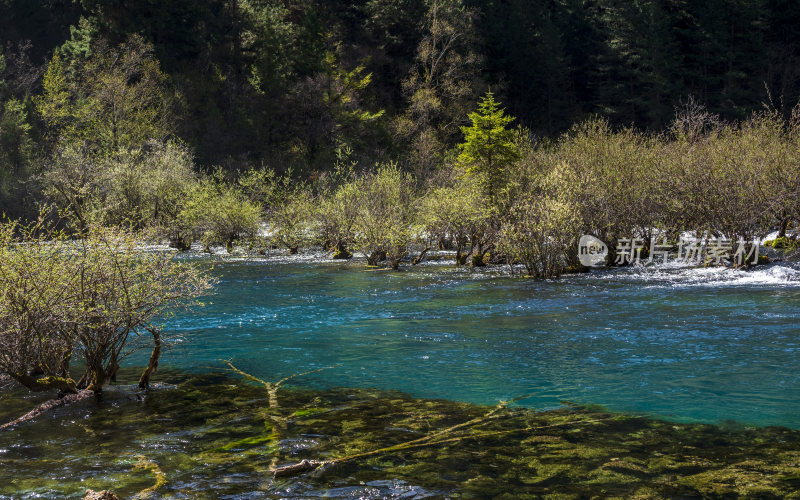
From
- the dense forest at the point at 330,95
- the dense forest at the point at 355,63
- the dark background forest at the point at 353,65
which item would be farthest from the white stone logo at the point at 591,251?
the dense forest at the point at 355,63

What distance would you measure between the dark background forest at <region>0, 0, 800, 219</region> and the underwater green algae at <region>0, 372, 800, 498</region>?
1927 inches

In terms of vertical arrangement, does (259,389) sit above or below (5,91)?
below

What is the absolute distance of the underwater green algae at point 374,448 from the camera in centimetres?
751

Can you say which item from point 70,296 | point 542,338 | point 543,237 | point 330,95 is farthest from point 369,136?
point 70,296

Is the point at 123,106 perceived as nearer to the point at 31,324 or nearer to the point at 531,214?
the point at 531,214

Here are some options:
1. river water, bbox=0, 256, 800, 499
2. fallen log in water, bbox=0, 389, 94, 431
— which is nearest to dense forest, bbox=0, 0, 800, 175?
river water, bbox=0, 256, 800, 499

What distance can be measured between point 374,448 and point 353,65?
67.1 meters

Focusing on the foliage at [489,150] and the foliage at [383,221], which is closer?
the foliage at [383,221]

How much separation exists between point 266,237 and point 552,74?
49803 mm

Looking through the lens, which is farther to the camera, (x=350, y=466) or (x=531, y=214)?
(x=531, y=214)

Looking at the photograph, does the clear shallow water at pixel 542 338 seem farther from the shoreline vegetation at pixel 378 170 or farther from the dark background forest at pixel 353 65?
the dark background forest at pixel 353 65

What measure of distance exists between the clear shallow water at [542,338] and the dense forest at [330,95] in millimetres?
11356

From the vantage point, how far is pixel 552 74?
79812 mm

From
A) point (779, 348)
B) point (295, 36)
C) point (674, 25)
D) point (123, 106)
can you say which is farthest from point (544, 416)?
point (674, 25)
